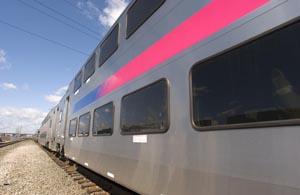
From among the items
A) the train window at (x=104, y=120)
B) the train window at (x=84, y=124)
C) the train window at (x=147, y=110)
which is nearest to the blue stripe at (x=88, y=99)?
the train window at (x=84, y=124)

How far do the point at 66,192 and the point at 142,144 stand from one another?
443 centimetres

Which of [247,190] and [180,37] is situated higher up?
[180,37]

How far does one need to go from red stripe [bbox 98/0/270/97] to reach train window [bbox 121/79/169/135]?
13.7 inches

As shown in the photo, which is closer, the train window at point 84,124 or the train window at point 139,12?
the train window at point 139,12

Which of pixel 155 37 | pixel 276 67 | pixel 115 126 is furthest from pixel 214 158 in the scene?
pixel 115 126

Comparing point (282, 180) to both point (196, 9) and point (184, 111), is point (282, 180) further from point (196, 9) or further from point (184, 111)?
point (196, 9)

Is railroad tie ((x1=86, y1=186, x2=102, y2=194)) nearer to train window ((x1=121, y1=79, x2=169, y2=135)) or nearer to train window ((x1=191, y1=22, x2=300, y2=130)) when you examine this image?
train window ((x1=121, y1=79, x2=169, y2=135))

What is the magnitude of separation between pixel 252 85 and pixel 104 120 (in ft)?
14.5

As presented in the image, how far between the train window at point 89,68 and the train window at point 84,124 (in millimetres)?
1271

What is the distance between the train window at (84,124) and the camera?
813 centimetres

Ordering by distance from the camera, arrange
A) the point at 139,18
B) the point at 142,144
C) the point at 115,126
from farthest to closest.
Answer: the point at 115,126, the point at 139,18, the point at 142,144

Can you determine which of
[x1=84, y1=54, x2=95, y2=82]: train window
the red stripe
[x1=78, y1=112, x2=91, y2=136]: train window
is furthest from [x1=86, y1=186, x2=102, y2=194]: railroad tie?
the red stripe

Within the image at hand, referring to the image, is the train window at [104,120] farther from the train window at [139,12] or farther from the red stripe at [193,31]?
the train window at [139,12]

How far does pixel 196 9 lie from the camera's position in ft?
10.9
